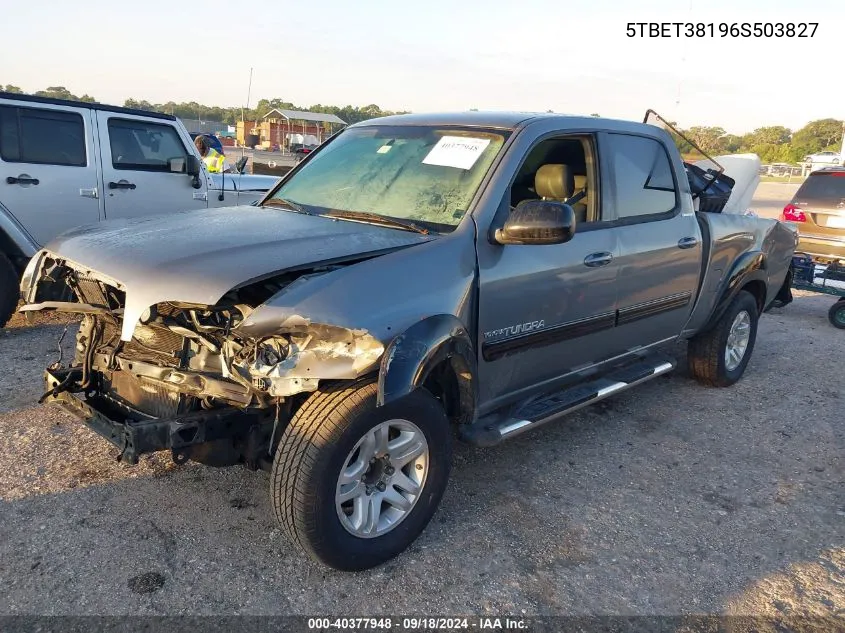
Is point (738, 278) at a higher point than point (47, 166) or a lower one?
lower

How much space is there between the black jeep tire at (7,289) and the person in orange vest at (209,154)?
5410mm

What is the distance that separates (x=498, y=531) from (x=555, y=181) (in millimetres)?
2011

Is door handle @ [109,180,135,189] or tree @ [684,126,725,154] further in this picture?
door handle @ [109,180,135,189]

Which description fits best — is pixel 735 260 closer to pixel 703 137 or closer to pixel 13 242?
pixel 13 242

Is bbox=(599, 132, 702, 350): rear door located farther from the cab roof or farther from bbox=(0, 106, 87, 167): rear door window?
bbox=(0, 106, 87, 167): rear door window

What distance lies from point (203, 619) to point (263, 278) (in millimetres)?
1311

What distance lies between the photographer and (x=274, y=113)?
61.4 metres

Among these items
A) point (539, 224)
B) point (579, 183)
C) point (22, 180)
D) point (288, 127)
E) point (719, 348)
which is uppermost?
point (579, 183)

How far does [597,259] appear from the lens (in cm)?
379

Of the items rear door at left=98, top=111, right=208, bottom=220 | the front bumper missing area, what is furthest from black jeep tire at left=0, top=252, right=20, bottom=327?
the front bumper missing area

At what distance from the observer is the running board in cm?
329

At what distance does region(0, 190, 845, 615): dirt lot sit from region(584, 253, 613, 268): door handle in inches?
47.2

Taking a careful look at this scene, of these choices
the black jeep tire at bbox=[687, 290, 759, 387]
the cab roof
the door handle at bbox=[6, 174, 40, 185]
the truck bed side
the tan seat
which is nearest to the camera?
the cab roof

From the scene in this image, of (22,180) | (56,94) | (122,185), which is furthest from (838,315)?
(56,94)
